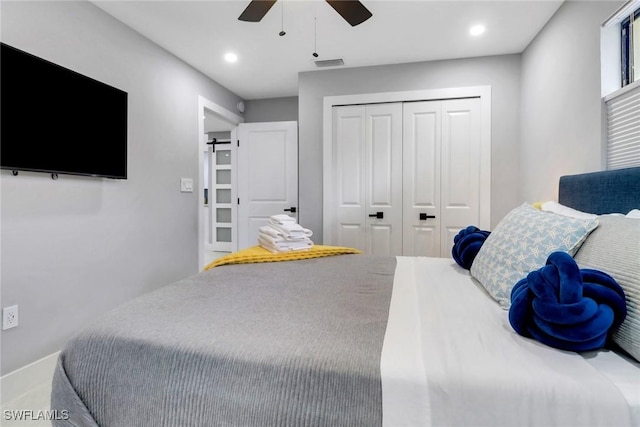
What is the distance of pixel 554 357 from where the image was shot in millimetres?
734

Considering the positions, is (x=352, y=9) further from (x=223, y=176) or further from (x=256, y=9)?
(x=223, y=176)

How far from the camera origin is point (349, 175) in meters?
3.35

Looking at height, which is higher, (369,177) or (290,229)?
(369,177)

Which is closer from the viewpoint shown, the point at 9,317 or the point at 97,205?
the point at 9,317

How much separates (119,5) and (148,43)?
468mm

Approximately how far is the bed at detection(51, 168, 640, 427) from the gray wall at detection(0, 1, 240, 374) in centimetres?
130

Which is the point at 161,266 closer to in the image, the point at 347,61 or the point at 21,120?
the point at 21,120

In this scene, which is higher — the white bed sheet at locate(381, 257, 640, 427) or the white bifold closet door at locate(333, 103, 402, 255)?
the white bifold closet door at locate(333, 103, 402, 255)

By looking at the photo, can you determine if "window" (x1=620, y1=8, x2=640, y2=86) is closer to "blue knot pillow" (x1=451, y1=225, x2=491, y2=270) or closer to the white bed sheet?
"blue knot pillow" (x1=451, y1=225, x2=491, y2=270)

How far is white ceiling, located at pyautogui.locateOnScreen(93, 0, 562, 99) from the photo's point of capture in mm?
2246

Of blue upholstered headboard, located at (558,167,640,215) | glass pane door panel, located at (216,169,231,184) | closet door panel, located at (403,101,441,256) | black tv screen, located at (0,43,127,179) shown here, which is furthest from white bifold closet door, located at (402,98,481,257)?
glass pane door panel, located at (216,169,231,184)

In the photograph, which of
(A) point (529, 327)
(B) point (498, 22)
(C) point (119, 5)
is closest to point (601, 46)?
(B) point (498, 22)

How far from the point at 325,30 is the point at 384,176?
4.87ft

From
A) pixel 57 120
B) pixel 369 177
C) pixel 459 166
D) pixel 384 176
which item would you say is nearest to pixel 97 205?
pixel 57 120
